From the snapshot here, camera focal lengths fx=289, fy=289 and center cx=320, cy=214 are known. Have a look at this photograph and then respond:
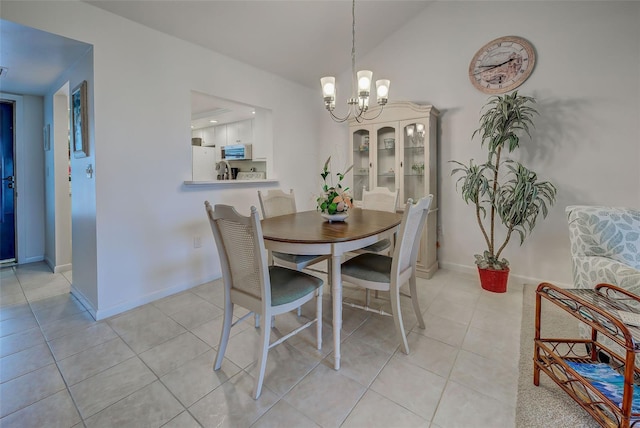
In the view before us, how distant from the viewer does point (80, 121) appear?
7.74 feet

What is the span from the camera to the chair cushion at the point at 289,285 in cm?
158

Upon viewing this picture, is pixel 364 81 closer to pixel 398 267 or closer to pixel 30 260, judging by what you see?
pixel 398 267

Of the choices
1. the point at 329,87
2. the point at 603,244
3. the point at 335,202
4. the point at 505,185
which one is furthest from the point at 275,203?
the point at 603,244

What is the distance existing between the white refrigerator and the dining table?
3406 mm

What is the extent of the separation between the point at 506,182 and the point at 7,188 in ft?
19.0

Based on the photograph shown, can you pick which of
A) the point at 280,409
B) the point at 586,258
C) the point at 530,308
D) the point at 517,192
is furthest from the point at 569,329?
the point at 280,409

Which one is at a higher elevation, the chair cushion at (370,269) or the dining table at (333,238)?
the dining table at (333,238)

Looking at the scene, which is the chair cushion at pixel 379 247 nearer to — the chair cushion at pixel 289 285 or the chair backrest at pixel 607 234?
the chair cushion at pixel 289 285

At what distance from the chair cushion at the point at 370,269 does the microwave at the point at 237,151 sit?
3597 mm

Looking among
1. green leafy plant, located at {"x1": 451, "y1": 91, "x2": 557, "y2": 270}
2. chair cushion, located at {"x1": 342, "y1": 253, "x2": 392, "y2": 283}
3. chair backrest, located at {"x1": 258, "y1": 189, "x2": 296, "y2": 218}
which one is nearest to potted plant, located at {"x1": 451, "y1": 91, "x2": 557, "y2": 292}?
green leafy plant, located at {"x1": 451, "y1": 91, "x2": 557, "y2": 270}

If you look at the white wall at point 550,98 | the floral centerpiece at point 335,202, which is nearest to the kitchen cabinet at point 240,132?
the white wall at point 550,98

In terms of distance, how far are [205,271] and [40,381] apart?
153cm

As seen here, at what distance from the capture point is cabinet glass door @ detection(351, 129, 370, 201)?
3.69 m

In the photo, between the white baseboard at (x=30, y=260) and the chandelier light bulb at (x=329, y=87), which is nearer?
the chandelier light bulb at (x=329, y=87)
